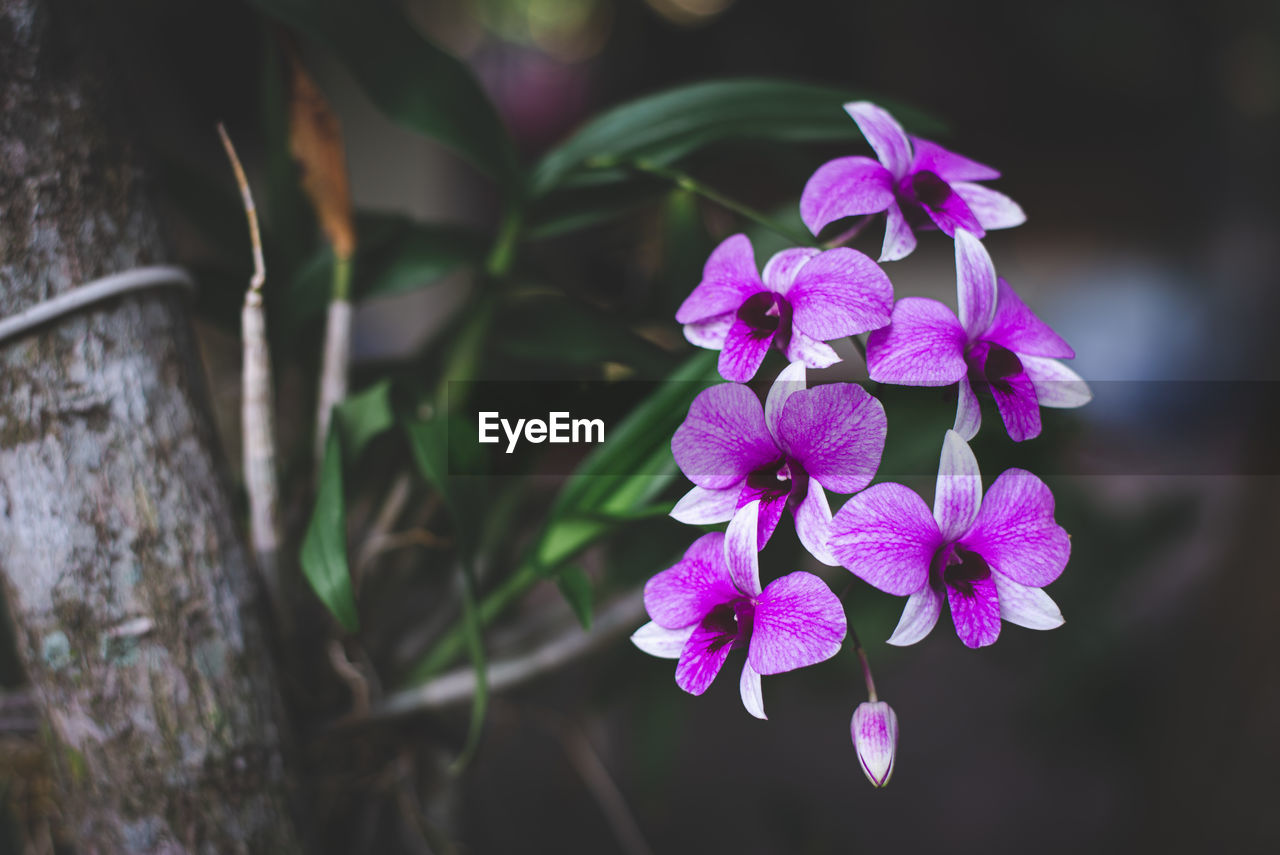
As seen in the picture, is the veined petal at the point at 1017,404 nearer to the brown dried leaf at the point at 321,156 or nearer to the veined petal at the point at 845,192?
the veined petal at the point at 845,192

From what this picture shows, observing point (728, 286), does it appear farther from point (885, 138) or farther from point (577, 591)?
point (577, 591)

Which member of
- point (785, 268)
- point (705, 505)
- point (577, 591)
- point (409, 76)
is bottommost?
point (577, 591)

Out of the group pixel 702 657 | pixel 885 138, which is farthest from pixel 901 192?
pixel 702 657

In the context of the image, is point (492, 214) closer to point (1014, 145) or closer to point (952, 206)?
point (1014, 145)

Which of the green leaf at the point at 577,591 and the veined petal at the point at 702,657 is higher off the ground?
the veined petal at the point at 702,657

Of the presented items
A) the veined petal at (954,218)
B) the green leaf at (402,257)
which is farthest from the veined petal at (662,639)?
the green leaf at (402,257)

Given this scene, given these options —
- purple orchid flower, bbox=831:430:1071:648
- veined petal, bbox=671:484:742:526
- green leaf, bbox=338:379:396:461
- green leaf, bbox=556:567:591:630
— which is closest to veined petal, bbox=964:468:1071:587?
purple orchid flower, bbox=831:430:1071:648

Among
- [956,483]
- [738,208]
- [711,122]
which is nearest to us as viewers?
[956,483]
